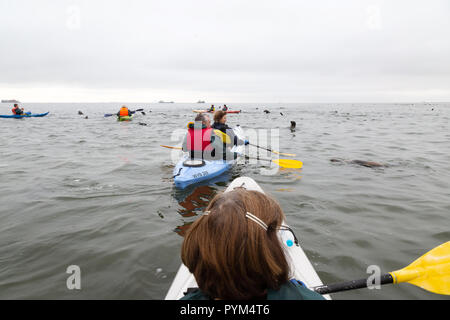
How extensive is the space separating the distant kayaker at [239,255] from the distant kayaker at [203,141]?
564 cm

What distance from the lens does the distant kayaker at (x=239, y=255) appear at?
1.25 m

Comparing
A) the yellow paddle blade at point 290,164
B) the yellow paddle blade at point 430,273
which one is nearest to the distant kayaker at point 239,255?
the yellow paddle blade at point 430,273

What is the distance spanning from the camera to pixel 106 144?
13.3m

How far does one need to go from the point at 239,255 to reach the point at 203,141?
232 inches

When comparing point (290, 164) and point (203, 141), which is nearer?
point (203, 141)

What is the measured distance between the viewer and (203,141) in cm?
702

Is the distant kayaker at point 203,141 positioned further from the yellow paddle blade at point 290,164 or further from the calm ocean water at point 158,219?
the yellow paddle blade at point 290,164

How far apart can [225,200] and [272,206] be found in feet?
0.86

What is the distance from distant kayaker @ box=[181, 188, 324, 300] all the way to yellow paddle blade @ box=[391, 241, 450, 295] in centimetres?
212

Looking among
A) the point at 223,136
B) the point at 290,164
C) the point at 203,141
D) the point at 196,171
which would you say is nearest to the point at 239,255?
the point at 196,171

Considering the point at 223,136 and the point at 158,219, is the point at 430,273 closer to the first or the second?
the point at 158,219

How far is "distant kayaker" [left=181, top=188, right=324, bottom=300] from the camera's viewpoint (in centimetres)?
125

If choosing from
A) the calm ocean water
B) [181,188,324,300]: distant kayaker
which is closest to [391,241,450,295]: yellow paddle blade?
the calm ocean water
